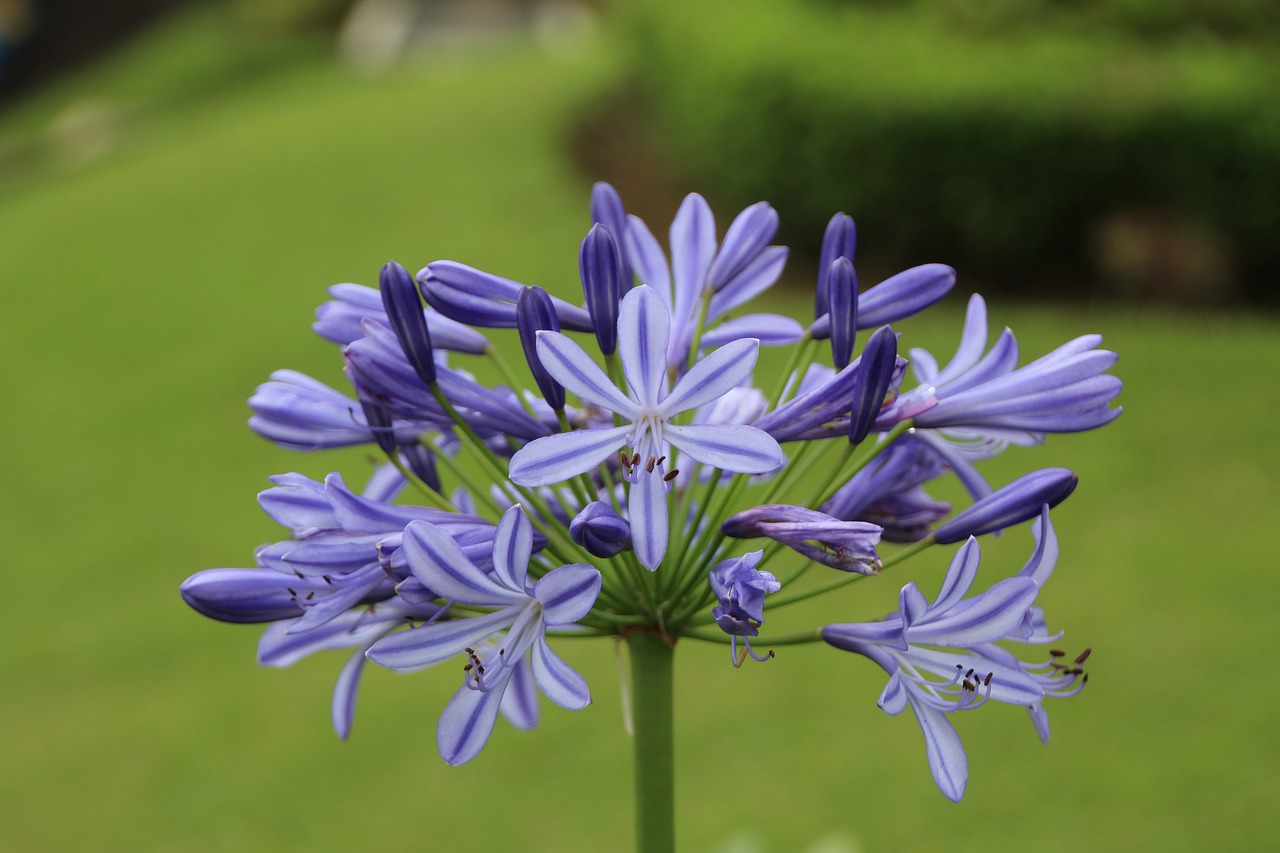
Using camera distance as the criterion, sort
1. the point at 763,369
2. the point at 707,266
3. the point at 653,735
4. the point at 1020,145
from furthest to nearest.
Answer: the point at 1020,145
the point at 763,369
the point at 707,266
the point at 653,735

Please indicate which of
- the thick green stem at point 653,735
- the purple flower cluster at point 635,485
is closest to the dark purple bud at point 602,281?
the purple flower cluster at point 635,485

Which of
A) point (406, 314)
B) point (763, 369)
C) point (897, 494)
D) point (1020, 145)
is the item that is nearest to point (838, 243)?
point (897, 494)

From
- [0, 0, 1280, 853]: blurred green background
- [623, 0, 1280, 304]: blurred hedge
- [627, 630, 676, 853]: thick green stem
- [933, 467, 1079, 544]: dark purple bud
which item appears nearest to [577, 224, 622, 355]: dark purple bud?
[627, 630, 676, 853]: thick green stem

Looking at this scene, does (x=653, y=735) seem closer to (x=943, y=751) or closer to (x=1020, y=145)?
(x=943, y=751)

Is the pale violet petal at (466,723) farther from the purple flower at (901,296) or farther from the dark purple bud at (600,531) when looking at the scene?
the purple flower at (901,296)

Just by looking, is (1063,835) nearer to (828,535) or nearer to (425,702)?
(425,702)

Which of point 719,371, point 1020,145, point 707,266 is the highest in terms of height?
point 1020,145
